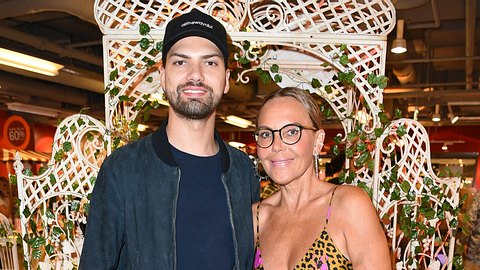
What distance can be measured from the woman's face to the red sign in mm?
9088

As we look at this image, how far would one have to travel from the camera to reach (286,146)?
1.77 metres

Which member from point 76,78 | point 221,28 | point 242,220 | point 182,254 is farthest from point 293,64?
point 76,78

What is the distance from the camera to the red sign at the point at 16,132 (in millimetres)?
9531

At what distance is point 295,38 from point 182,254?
1.38 m

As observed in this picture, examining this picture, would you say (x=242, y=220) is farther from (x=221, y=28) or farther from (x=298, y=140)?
(x=221, y=28)

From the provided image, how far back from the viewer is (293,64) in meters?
3.25

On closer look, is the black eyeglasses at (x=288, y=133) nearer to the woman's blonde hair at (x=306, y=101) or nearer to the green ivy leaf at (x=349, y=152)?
→ the woman's blonde hair at (x=306, y=101)

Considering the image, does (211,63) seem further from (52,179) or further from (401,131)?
(52,179)

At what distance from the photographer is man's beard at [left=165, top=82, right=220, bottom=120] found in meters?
1.71

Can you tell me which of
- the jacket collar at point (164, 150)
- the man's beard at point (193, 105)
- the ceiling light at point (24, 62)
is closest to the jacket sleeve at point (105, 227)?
the jacket collar at point (164, 150)

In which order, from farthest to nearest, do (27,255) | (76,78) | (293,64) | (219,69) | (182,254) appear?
(76,78), (293,64), (27,255), (219,69), (182,254)

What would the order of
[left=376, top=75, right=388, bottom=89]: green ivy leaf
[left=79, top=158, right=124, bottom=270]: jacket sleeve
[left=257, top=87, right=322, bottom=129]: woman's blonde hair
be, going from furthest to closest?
1. [left=376, top=75, right=388, bottom=89]: green ivy leaf
2. [left=257, top=87, right=322, bottom=129]: woman's blonde hair
3. [left=79, top=158, right=124, bottom=270]: jacket sleeve

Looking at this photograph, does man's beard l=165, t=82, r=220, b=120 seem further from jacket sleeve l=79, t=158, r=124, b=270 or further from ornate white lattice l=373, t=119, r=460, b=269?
ornate white lattice l=373, t=119, r=460, b=269

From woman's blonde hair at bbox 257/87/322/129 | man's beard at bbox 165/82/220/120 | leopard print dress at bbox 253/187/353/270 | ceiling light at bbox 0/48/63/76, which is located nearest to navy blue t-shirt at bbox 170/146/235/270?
man's beard at bbox 165/82/220/120
